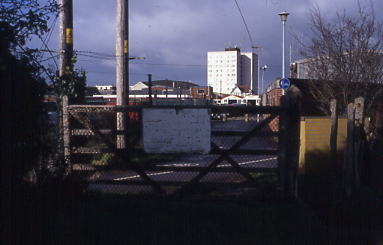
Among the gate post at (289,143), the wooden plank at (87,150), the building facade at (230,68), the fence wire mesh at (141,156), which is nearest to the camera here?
the gate post at (289,143)

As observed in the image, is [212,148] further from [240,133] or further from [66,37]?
[66,37]

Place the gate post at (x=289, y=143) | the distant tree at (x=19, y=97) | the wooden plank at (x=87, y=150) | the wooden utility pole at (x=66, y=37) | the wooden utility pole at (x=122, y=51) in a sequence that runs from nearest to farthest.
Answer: the distant tree at (x=19, y=97)
the gate post at (x=289, y=143)
the wooden plank at (x=87, y=150)
the wooden utility pole at (x=66, y=37)
the wooden utility pole at (x=122, y=51)

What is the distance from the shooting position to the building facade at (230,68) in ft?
477

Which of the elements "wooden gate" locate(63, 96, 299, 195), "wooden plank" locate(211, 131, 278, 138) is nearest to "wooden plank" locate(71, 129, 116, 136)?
"wooden gate" locate(63, 96, 299, 195)

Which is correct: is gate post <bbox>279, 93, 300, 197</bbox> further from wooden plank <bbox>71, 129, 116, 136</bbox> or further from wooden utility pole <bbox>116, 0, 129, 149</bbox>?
wooden utility pole <bbox>116, 0, 129, 149</bbox>

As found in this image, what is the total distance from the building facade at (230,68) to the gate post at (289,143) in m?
137

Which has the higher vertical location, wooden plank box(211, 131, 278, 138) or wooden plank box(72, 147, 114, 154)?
wooden plank box(211, 131, 278, 138)

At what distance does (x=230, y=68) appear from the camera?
5778 inches

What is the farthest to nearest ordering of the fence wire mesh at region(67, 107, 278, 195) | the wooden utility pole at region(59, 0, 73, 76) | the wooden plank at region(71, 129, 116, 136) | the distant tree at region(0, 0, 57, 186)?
the wooden utility pole at region(59, 0, 73, 76), the wooden plank at region(71, 129, 116, 136), the fence wire mesh at region(67, 107, 278, 195), the distant tree at region(0, 0, 57, 186)

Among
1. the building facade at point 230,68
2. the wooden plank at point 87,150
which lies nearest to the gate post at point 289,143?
the wooden plank at point 87,150

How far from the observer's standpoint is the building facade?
146 m

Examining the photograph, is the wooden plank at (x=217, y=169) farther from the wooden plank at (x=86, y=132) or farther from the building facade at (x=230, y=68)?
the building facade at (x=230, y=68)

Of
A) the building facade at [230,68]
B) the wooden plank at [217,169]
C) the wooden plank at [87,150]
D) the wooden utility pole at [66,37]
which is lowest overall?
the wooden plank at [217,169]

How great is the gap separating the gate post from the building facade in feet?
450
